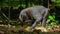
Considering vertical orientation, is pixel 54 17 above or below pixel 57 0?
below

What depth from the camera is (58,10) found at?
504 inches

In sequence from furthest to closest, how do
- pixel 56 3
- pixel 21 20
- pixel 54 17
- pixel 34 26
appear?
1. pixel 56 3
2. pixel 54 17
3. pixel 21 20
4. pixel 34 26

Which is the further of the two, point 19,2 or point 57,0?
Result: point 19,2

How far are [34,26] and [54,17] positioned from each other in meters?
3.17

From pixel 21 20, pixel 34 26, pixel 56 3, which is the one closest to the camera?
pixel 34 26

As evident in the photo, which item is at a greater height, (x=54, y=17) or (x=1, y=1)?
(x=1, y=1)

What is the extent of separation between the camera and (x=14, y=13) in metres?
13.1

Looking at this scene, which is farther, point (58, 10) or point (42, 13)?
point (58, 10)

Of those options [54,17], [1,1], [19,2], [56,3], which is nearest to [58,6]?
[56,3]

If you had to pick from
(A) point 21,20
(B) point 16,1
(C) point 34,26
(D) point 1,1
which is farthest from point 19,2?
(C) point 34,26

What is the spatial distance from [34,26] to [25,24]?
499 millimetres

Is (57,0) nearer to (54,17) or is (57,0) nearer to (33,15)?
(54,17)

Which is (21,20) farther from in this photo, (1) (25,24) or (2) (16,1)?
(2) (16,1)

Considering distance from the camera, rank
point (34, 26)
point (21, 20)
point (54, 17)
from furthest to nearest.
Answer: point (54, 17)
point (21, 20)
point (34, 26)
